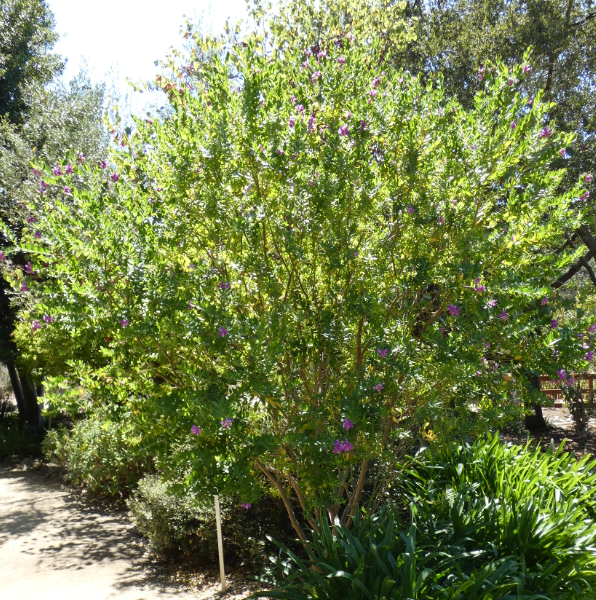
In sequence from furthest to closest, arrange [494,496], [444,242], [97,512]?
1. [97,512]
2. [494,496]
3. [444,242]

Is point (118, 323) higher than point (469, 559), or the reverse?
point (118, 323)

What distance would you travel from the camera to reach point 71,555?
746 cm

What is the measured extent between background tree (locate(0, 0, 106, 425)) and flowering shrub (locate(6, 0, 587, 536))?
5.38 m

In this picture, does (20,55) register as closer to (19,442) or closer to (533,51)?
(19,442)

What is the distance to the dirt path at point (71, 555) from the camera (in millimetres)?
6164

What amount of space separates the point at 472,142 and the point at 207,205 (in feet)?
6.56

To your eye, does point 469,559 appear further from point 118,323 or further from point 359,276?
point 118,323

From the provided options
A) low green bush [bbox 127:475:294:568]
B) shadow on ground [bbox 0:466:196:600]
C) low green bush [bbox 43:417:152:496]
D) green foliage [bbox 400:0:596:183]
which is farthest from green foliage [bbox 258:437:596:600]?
green foliage [bbox 400:0:596:183]

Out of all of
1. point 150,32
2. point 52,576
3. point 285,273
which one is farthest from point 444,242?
point 150,32

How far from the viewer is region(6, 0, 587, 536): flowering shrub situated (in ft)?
12.6

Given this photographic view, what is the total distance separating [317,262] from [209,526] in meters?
3.98

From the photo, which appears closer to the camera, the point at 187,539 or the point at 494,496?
the point at 494,496

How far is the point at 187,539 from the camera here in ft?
23.5

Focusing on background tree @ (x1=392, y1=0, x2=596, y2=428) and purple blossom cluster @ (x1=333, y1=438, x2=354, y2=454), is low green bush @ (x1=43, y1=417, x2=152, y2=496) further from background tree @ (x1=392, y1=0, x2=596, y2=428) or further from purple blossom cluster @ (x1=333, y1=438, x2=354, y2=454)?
background tree @ (x1=392, y1=0, x2=596, y2=428)
